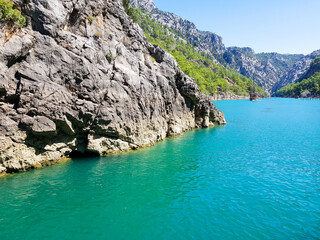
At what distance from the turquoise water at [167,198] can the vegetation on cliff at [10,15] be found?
17940mm

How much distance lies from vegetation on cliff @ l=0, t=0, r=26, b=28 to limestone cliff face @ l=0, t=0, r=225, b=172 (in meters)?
0.89

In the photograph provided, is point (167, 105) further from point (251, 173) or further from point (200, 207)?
point (200, 207)

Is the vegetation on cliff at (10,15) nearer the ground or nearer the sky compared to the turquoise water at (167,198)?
nearer the sky

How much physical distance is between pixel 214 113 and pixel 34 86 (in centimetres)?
4779

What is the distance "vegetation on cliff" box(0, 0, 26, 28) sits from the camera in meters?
23.4

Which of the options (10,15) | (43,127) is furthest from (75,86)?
(10,15)

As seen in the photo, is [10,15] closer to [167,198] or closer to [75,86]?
[75,86]

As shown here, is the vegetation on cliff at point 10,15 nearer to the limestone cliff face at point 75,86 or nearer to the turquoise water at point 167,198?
the limestone cliff face at point 75,86

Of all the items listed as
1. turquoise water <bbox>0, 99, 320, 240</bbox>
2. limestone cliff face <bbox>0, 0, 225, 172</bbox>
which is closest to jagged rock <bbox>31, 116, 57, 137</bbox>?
limestone cliff face <bbox>0, 0, 225, 172</bbox>

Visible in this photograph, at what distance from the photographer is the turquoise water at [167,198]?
1496cm

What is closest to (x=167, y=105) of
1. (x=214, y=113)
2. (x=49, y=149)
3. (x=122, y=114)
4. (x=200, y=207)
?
(x=122, y=114)

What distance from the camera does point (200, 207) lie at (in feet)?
59.4

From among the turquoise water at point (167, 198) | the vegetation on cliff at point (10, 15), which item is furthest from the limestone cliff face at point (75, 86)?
the turquoise water at point (167, 198)

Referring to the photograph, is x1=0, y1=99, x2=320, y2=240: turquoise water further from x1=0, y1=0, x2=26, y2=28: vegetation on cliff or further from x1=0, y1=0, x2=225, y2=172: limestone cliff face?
x1=0, y1=0, x2=26, y2=28: vegetation on cliff
